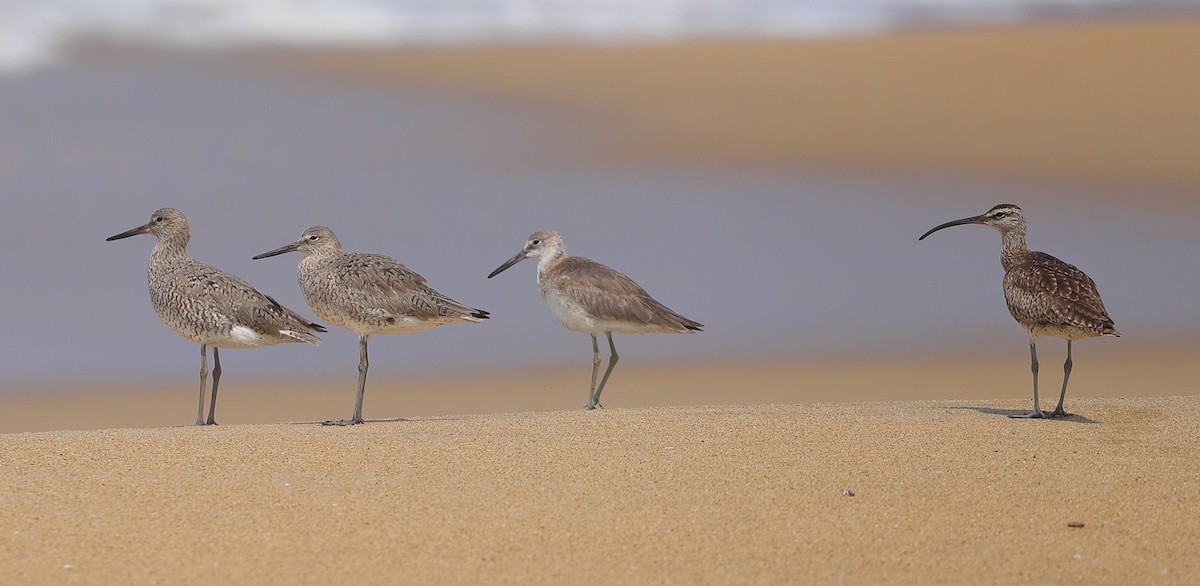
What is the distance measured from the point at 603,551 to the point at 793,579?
0.77 meters

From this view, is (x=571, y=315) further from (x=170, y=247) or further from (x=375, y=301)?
(x=170, y=247)

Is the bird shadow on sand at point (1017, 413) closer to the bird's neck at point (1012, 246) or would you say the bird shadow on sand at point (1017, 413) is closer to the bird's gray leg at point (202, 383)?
the bird's neck at point (1012, 246)

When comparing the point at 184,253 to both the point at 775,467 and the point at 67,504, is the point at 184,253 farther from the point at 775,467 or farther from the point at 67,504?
the point at 775,467

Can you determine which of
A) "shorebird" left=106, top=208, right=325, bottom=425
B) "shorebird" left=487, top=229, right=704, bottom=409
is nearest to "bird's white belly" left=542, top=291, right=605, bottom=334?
"shorebird" left=487, top=229, right=704, bottom=409

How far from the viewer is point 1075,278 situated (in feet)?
31.3

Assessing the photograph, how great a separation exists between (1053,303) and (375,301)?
4282 millimetres

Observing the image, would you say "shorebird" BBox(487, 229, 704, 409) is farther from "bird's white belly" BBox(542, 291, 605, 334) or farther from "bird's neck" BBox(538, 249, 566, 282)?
"bird's neck" BBox(538, 249, 566, 282)

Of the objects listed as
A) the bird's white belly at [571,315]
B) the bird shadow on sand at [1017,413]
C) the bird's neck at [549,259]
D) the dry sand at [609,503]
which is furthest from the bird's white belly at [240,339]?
the bird shadow on sand at [1017,413]

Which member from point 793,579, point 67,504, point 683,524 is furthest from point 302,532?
point 793,579

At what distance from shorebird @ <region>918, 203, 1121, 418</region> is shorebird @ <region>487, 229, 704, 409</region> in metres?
2.39

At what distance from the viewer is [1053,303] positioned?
9.27 m

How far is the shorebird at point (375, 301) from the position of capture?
9.54 m

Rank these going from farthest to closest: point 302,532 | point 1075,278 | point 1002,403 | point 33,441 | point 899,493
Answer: point 1002,403, point 1075,278, point 33,441, point 899,493, point 302,532

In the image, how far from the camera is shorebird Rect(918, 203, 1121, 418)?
360 inches
